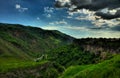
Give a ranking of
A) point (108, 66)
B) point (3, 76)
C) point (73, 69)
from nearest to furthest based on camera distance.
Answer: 1. point (108, 66)
2. point (73, 69)
3. point (3, 76)

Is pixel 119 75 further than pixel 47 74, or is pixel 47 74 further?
pixel 47 74

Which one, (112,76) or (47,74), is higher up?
(112,76)

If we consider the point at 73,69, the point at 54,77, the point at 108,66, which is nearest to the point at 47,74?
the point at 54,77

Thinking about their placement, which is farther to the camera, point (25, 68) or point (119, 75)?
point (25, 68)

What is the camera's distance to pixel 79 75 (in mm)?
50844

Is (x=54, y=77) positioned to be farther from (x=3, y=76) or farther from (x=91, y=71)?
(x=91, y=71)

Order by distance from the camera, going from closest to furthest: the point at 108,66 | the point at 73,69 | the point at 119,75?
the point at 119,75, the point at 108,66, the point at 73,69

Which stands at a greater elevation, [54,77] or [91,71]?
[91,71]

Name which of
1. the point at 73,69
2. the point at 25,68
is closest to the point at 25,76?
the point at 25,68

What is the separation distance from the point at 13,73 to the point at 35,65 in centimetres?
1723

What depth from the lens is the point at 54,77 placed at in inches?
7618

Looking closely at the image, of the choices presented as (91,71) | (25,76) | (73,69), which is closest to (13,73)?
(25,76)

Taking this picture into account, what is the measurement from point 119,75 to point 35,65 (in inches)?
6110

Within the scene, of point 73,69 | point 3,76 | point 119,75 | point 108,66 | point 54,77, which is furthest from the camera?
point 54,77
